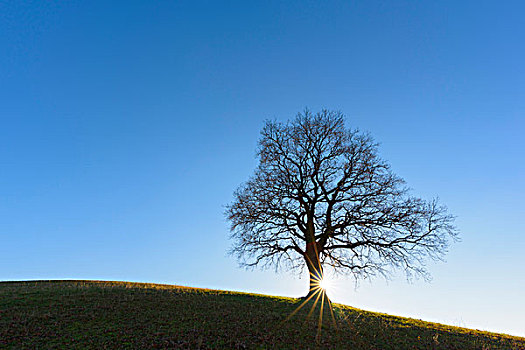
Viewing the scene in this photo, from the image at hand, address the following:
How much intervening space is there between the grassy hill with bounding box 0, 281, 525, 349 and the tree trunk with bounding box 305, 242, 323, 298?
198 centimetres

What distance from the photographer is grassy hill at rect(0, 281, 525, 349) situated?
13.1 meters

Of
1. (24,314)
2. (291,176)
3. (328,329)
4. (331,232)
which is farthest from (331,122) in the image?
(24,314)

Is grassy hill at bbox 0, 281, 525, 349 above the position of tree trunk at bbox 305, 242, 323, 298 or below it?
below

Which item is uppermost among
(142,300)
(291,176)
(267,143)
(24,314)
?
(267,143)

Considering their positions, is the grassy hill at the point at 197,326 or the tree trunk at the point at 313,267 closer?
the grassy hill at the point at 197,326

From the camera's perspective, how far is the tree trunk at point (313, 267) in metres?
22.5

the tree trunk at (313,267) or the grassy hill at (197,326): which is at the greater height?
the tree trunk at (313,267)

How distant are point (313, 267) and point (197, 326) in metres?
10.4

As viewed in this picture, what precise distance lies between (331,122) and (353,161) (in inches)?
135

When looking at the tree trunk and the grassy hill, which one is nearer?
the grassy hill

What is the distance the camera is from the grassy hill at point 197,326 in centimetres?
1310

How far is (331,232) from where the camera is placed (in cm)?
2325

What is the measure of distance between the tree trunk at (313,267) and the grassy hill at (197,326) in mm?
1979

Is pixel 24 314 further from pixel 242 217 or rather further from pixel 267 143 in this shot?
pixel 267 143
